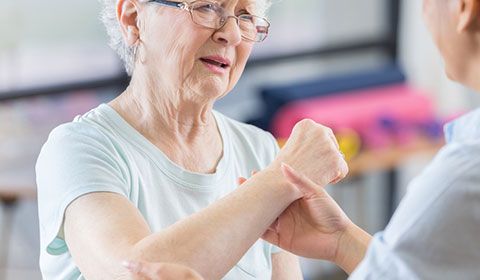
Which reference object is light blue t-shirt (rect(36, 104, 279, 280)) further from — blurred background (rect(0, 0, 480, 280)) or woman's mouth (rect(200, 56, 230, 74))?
blurred background (rect(0, 0, 480, 280))

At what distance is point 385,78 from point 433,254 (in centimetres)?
371

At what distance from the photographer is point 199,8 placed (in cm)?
199

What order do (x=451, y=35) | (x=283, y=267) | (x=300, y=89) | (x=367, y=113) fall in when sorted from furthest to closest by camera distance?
(x=300, y=89) → (x=367, y=113) → (x=283, y=267) → (x=451, y=35)

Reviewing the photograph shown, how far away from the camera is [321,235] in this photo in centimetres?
201

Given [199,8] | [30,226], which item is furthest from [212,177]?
[30,226]

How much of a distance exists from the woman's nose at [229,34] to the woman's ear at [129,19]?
0.17 m

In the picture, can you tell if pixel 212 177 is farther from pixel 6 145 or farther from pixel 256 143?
pixel 6 145

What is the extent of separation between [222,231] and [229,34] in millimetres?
450

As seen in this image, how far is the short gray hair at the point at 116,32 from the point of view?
6.89ft

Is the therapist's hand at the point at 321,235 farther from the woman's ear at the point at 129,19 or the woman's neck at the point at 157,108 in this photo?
the woman's ear at the point at 129,19

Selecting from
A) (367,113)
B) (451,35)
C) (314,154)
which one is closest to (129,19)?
(314,154)

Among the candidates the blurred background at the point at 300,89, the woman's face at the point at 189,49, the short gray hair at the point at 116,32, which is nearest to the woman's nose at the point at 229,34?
the woman's face at the point at 189,49

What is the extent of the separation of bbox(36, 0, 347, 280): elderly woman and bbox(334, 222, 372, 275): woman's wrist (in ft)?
0.37

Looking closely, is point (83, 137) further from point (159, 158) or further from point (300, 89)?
point (300, 89)
